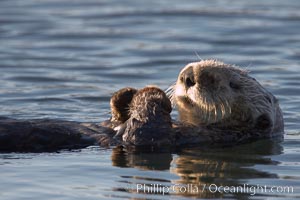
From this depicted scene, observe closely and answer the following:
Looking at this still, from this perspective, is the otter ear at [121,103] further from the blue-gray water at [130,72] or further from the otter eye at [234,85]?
the otter eye at [234,85]

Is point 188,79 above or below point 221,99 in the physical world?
above

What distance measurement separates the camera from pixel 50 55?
43.3ft

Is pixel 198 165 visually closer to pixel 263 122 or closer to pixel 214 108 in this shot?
pixel 214 108

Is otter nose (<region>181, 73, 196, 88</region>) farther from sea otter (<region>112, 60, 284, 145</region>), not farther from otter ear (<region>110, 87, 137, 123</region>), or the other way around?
otter ear (<region>110, 87, 137, 123</region>)

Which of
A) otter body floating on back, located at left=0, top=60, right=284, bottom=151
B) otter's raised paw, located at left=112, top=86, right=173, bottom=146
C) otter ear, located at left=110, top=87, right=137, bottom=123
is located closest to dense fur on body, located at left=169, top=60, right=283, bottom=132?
otter body floating on back, located at left=0, top=60, right=284, bottom=151

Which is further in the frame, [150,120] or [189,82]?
[189,82]

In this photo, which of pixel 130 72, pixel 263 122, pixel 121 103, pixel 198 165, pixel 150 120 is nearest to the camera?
pixel 198 165

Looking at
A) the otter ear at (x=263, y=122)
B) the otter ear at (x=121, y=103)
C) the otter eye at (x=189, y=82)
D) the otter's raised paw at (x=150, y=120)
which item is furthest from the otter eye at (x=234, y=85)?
the otter ear at (x=121, y=103)

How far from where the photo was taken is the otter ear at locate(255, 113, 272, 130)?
8281mm

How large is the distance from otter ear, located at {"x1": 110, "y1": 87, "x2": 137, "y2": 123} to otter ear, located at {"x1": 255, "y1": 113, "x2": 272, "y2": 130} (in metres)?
1.18

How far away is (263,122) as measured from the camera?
8.32 m

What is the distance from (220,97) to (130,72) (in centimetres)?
433

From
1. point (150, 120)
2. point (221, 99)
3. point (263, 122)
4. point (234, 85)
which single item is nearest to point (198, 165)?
point (150, 120)

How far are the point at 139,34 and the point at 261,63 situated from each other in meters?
2.62
